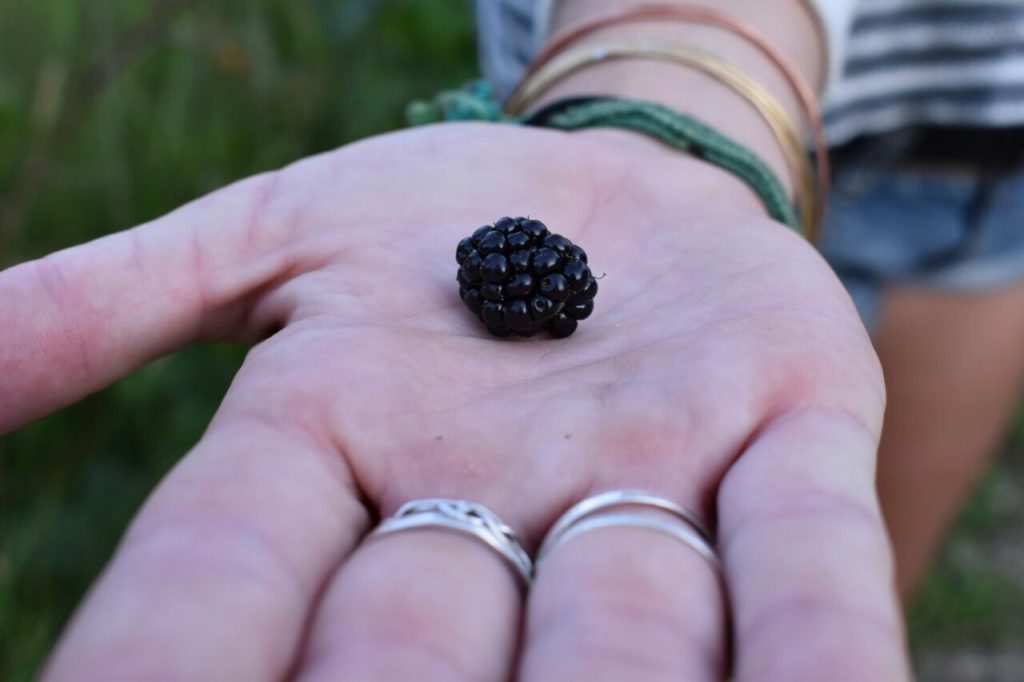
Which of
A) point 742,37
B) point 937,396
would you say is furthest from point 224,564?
point 937,396

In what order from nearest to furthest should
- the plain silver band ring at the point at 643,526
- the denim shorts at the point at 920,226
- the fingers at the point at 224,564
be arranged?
the fingers at the point at 224,564, the plain silver band ring at the point at 643,526, the denim shorts at the point at 920,226

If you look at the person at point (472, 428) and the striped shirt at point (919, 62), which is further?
the striped shirt at point (919, 62)

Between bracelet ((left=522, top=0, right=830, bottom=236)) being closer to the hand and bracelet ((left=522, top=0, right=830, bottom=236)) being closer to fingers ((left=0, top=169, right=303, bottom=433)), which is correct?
the hand

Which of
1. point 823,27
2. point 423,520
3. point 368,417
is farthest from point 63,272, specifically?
point 823,27

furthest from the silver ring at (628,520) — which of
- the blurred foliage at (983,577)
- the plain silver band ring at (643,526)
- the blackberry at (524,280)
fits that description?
the blurred foliage at (983,577)

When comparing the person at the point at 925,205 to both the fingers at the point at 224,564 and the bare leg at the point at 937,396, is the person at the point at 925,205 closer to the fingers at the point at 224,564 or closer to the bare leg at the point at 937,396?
the bare leg at the point at 937,396

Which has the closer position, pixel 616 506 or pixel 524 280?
pixel 616 506

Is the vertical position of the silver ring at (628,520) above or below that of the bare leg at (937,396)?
above

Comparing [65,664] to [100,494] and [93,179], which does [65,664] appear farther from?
[93,179]

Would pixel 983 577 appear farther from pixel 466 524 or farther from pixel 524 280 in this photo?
pixel 466 524
